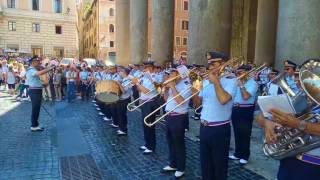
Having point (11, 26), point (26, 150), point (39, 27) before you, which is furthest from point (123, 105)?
point (39, 27)

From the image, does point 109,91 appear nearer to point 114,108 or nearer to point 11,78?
point 114,108

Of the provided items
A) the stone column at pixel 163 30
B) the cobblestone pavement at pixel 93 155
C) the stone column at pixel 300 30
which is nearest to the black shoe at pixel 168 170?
the cobblestone pavement at pixel 93 155

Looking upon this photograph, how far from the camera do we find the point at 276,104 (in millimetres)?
3160

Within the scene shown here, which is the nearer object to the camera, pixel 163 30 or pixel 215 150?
pixel 215 150

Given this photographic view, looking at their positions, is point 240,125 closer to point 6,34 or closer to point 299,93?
point 299,93

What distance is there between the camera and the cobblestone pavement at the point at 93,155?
22.0 ft

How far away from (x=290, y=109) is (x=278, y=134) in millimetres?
258

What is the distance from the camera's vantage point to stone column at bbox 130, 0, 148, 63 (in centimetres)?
1841

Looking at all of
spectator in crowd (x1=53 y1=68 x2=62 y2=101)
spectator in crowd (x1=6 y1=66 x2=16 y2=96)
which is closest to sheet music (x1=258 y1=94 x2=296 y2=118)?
spectator in crowd (x1=53 y1=68 x2=62 y2=101)

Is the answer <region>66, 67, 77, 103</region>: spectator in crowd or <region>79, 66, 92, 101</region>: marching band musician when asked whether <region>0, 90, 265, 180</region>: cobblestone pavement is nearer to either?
<region>66, 67, 77, 103</region>: spectator in crowd

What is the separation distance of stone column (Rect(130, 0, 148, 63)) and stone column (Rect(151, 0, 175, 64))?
92.2 inches

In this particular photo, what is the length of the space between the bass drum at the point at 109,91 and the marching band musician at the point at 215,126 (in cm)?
→ 518

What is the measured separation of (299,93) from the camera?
3.14m

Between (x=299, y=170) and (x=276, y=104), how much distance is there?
63 cm
